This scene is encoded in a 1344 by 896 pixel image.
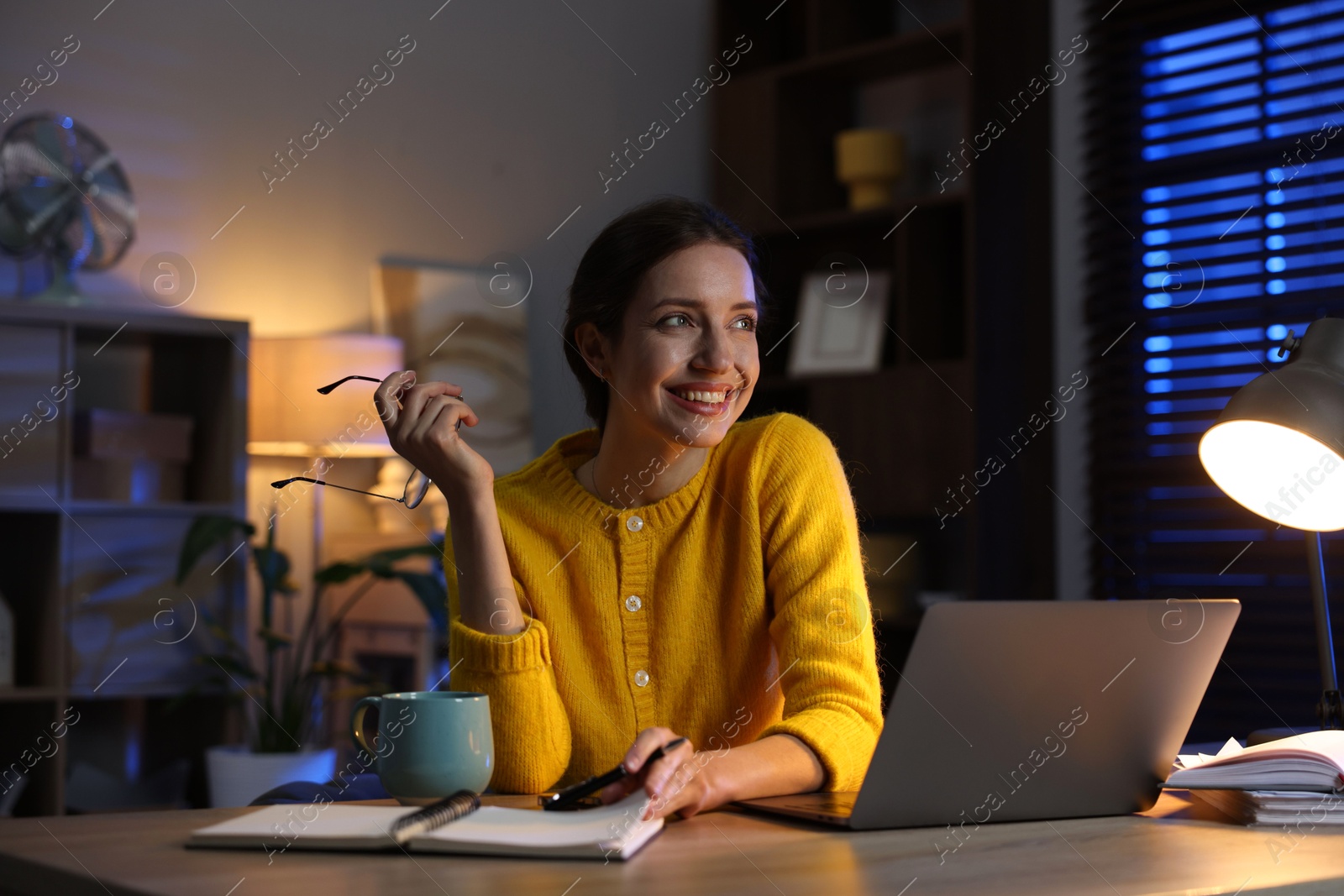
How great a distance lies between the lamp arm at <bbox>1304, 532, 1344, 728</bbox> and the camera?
1.51 metres

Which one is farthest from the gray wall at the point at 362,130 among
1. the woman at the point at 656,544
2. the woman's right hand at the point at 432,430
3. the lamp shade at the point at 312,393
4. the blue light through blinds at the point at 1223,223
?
the woman's right hand at the point at 432,430

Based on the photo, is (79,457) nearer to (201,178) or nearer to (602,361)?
(201,178)

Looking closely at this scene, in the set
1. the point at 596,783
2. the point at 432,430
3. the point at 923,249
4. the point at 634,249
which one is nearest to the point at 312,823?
the point at 596,783

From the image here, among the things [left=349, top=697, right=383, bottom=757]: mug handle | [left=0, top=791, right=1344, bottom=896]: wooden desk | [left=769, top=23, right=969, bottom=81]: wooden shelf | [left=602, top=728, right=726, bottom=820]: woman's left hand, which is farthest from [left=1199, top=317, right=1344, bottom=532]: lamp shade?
[left=769, top=23, right=969, bottom=81]: wooden shelf

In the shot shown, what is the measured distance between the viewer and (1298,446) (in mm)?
1441

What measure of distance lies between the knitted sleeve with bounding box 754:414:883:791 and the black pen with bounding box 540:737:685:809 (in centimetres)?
26

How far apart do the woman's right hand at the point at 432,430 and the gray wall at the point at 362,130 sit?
215cm

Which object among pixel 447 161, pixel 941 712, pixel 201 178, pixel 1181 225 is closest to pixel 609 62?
pixel 447 161

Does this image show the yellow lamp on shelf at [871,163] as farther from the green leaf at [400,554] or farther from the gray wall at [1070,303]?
the green leaf at [400,554]

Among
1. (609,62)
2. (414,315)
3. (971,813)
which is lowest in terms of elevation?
(971,813)

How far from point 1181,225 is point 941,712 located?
2.75 m

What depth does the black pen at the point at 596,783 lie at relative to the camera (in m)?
1.07

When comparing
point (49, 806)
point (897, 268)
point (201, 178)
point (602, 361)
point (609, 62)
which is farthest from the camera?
point (609, 62)

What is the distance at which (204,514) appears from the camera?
3.27 metres
